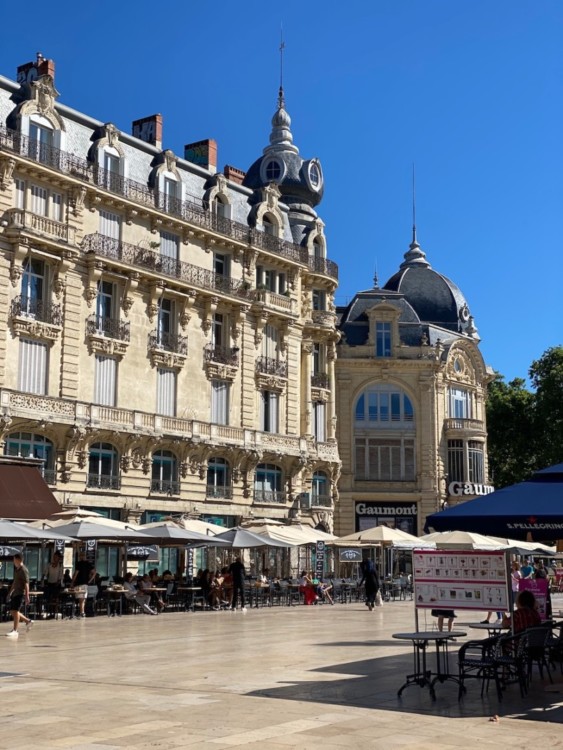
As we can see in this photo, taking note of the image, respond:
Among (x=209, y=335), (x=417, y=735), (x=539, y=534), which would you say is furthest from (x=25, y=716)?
(x=209, y=335)

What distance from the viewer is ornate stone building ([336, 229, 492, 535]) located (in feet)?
178

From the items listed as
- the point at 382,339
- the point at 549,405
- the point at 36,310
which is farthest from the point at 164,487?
the point at 549,405

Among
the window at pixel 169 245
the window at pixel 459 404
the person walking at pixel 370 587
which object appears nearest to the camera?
the person walking at pixel 370 587

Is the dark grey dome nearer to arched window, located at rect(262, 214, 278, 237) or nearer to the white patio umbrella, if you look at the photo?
arched window, located at rect(262, 214, 278, 237)

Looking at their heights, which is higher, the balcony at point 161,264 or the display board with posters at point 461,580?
Result: the balcony at point 161,264

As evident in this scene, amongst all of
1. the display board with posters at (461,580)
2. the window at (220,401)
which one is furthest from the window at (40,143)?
the display board with posters at (461,580)

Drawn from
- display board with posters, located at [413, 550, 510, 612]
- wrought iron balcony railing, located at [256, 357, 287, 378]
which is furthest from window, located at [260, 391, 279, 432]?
display board with posters, located at [413, 550, 510, 612]

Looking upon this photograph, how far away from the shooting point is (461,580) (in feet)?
43.5

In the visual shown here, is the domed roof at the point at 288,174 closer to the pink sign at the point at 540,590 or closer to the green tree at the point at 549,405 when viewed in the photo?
the green tree at the point at 549,405

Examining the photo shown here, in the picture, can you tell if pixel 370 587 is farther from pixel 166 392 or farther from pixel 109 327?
pixel 109 327

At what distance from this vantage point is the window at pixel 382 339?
55750mm

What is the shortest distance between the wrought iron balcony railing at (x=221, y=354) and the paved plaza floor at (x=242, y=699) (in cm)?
2172

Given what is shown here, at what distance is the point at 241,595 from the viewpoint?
3055 centimetres

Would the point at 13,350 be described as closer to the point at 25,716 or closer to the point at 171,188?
the point at 171,188
